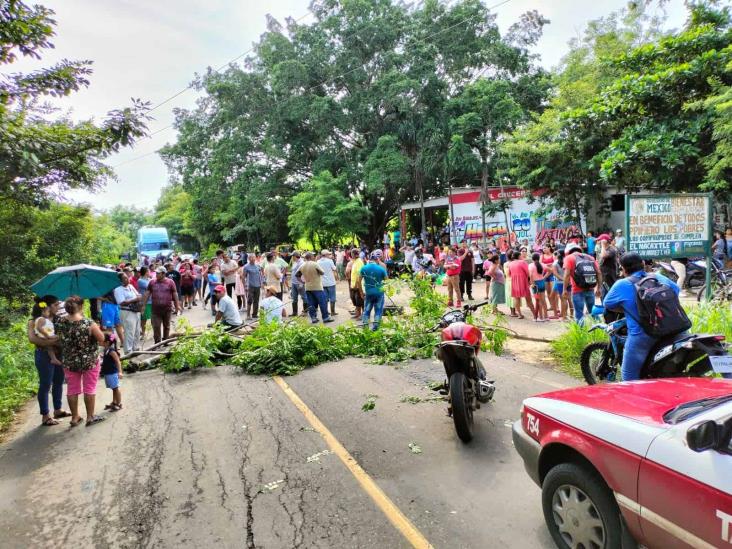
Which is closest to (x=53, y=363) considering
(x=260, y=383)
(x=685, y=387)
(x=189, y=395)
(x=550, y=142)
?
(x=189, y=395)

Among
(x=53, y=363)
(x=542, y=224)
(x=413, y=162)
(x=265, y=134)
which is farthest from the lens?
(x=265, y=134)

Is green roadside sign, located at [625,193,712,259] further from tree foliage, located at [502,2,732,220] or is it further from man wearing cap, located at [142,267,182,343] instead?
man wearing cap, located at [142,267,182,343]

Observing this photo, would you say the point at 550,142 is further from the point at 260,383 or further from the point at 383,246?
the point at 260,383

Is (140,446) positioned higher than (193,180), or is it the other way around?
(193,180)

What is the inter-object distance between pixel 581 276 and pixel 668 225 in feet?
5.10

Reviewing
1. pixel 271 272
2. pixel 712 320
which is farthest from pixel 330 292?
pixel 712 320

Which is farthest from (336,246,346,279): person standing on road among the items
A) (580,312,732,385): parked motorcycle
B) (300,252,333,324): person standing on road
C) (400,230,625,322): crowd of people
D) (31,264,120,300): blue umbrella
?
(580,312,732,385): parked motorcycle

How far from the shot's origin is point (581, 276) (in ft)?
29.0

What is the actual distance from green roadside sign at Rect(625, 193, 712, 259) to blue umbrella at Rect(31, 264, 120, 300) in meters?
8.34

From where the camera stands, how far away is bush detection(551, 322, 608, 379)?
723 centimetres

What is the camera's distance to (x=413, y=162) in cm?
2753

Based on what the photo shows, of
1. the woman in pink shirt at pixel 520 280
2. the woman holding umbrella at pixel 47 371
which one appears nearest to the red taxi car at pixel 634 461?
the woman holding umbrella at pixel 47 371

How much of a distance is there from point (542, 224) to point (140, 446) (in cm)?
2228

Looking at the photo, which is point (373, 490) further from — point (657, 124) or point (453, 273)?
point (657, 124)
